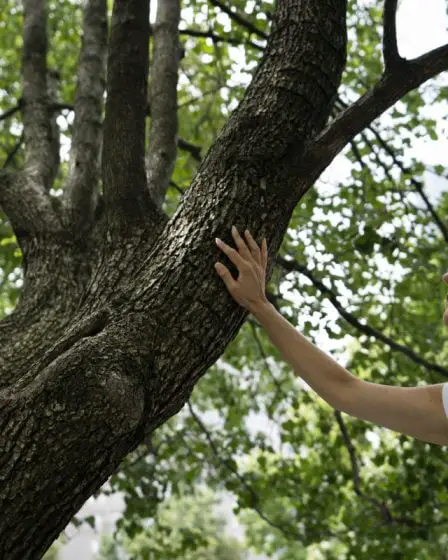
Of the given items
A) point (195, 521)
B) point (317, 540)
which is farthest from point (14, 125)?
point (195, 521)

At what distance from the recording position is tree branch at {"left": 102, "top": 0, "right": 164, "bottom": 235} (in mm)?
3045

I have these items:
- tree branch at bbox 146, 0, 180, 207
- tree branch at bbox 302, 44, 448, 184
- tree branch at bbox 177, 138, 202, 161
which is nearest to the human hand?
tree branch at bbox 302, 44, 448, 184

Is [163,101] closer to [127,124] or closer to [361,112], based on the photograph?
[127,124]

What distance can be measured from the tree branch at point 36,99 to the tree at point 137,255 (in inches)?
21.6

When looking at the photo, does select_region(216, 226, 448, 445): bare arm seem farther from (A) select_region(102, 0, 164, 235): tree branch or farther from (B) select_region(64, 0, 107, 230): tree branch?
(B) select_region(64, 0, 107, 230): tree branch

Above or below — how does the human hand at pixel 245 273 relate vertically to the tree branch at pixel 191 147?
below

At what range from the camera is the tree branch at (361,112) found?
105 inches

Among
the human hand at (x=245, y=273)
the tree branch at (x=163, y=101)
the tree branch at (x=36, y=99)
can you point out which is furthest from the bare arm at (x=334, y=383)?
the tree branch at (x=36, y=99)

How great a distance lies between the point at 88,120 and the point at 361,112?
2200 millimetres

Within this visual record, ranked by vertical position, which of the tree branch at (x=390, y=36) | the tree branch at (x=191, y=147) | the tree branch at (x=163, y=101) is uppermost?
the tree branch at (x=191, y=147)

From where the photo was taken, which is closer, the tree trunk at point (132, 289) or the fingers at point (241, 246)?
the tree trunk at point (132, 289)

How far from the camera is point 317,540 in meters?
6.62

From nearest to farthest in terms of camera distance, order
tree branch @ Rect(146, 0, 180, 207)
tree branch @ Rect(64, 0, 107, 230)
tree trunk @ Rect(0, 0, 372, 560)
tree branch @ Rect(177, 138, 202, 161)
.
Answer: tree trunk @ Rect(0, 0, 372, 560) → tree branch @ Rect(146, 0, 180, 207) → tree branch @ Rect(64, 0, 107, 230) → tree branch @ Rect(177, 138, 202, 161)

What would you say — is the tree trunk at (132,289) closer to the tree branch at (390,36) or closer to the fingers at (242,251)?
the fingers at (242,251)
